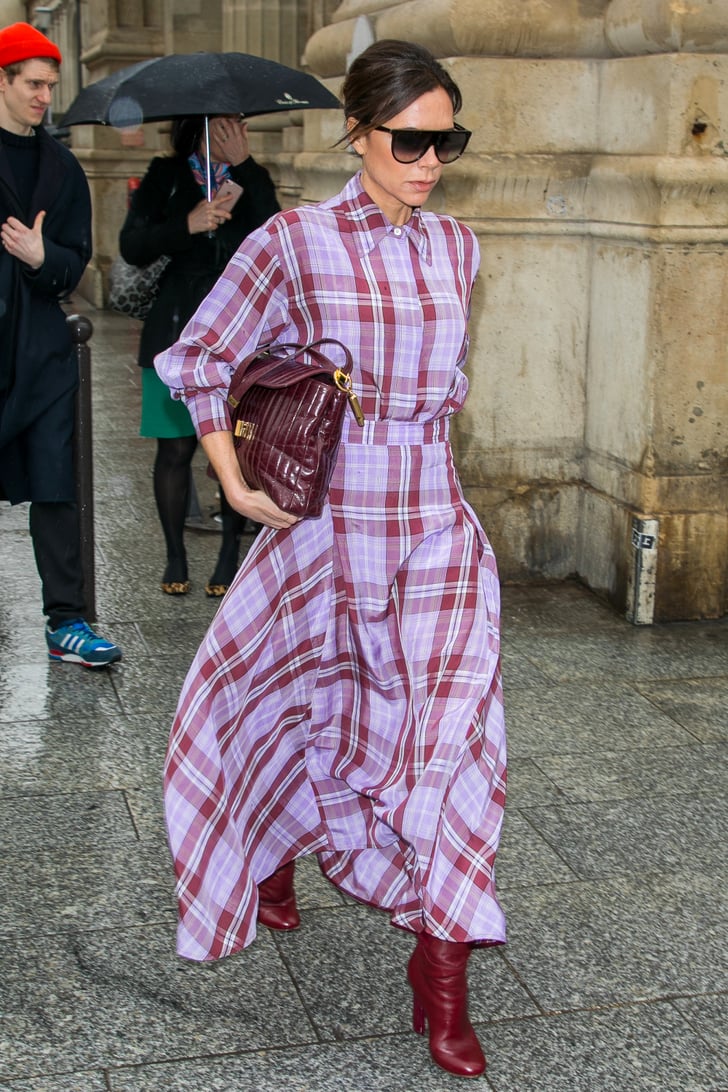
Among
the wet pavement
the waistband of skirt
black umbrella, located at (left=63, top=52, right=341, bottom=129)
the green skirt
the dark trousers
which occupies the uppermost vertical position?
black umbrella, located at (left=63, top=52, right=341, bottom=129)

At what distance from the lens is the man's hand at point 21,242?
5426 millimetres

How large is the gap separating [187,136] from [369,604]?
375 cm

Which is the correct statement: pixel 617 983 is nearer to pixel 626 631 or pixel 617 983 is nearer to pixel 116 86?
pixel 626 631

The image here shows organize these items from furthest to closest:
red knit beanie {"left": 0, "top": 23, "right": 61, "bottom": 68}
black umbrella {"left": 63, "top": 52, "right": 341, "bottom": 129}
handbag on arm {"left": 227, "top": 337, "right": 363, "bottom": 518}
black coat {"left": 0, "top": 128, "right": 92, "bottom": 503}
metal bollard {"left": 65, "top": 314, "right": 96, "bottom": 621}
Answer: black umbrella {"left": 63, "top": 52, "right": 341, "bottom": 129} < metal bollard {"left": 65, "top": 314, "right": 96, "bottom": 621} < black coat {"left": 0, "top": 128, "right": 92, "bottom": 503} < red knit beanie {"left": 0, "top": 23, "right": 61, "bottom": 68} < handbag on arm {"left": 227, "top": 337, "right": 363, "bottom": 518}

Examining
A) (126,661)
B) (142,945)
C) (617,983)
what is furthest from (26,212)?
(617,983)

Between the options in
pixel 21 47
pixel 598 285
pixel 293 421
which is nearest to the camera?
pixel 293 421

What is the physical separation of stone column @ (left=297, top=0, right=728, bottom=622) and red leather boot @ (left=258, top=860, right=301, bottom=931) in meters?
2.91

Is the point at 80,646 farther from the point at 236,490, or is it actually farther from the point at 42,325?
the point at 236,490

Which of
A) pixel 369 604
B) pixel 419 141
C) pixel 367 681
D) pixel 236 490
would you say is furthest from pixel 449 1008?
pixel 419 141

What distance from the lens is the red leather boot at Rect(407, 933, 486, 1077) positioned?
10.3 feet

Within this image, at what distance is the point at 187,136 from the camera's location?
6.55 metres

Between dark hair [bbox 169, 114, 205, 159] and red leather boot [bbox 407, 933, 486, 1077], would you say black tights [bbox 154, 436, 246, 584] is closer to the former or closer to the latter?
dark hair [bbox 169, 114, 205, 159]

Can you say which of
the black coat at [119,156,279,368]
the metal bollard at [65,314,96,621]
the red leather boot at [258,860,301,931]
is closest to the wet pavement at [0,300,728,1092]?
the red leather boot at [258,860,301,931]

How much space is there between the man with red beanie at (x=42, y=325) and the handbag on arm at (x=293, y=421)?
250 centimetres
